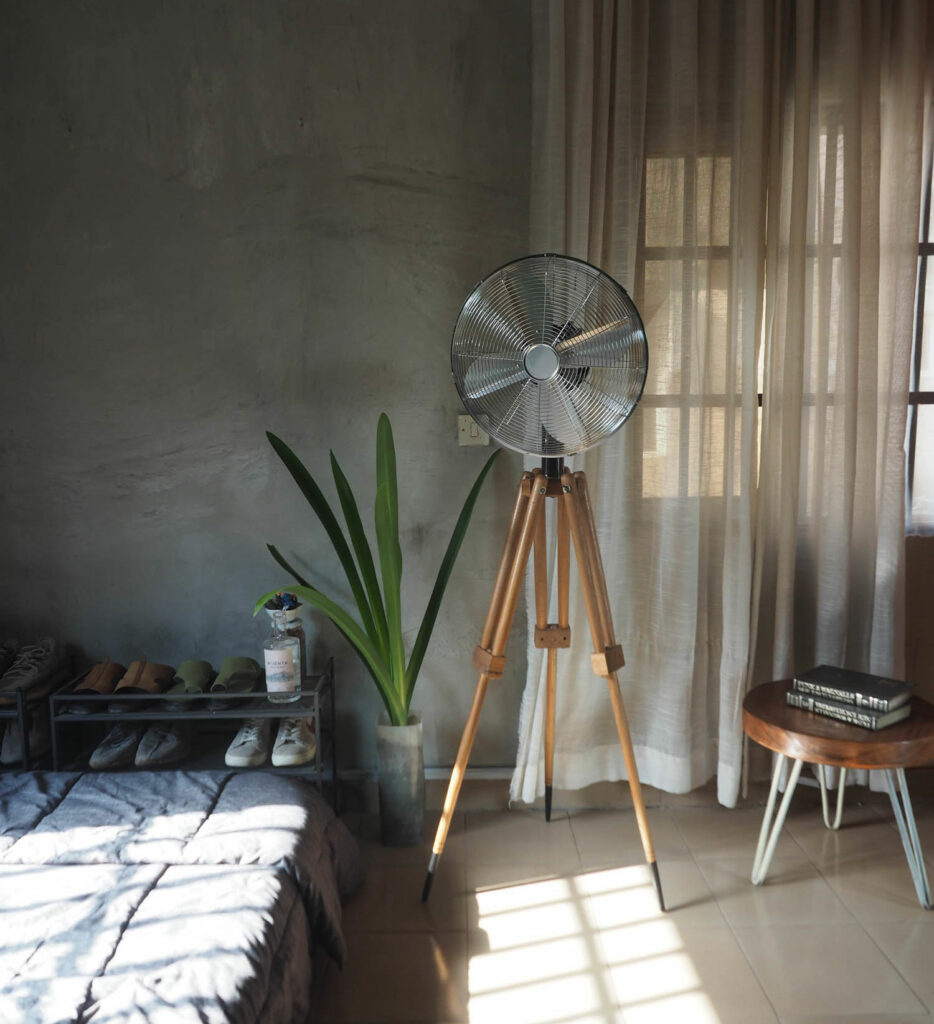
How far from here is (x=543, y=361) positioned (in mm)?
1994

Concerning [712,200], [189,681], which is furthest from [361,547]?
[712,200]

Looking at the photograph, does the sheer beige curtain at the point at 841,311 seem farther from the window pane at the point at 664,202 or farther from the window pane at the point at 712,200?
the window pane at the point at 664,202

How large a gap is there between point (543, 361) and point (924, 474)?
139cm

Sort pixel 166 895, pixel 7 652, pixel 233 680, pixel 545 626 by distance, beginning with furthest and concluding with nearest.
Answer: pixel 7 652 < pixel 233 680 < pixel 545 626 < pixel 166 895

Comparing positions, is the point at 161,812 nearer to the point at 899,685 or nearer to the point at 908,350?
the point at 899,685

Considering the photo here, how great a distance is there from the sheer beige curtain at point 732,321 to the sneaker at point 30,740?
1.36 metres

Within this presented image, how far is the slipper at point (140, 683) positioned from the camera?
2.41 meters

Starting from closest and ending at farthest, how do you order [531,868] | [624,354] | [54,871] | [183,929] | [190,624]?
[183,929]
[54,871]
[624,354]
[531,868]
[190,624]

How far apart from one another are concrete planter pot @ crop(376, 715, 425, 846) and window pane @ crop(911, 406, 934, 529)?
5.37 feet

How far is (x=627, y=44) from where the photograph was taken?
7.55 feet

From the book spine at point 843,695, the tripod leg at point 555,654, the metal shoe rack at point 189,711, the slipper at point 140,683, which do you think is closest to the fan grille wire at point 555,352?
the tripod leg at point 555,654

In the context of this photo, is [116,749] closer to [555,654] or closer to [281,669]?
[281,669]

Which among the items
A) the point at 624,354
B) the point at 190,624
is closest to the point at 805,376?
the point at 624,354

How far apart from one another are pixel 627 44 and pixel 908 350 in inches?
44.4
